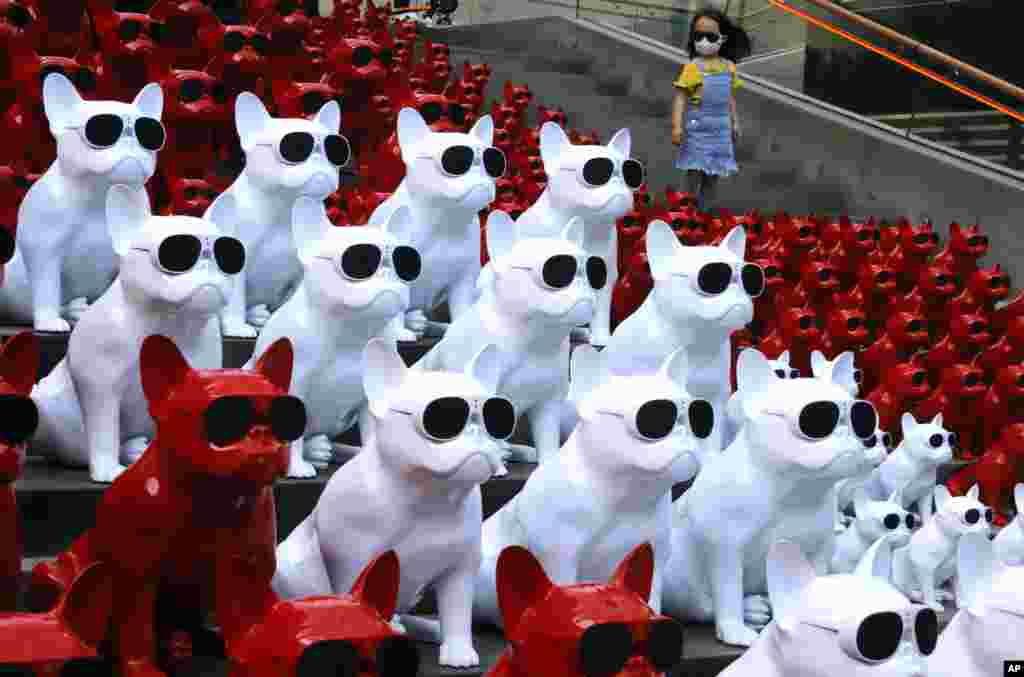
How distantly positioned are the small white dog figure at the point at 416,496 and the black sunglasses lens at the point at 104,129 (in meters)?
1.62

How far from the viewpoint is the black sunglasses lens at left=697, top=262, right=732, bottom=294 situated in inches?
200

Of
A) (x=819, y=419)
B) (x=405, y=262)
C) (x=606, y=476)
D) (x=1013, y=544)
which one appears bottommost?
(x=1013, y=544)

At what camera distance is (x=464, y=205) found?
18.4 ft

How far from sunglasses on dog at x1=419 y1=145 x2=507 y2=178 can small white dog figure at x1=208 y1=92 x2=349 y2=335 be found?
1.18 ft

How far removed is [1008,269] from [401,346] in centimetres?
556

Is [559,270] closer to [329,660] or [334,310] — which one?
[334,310]

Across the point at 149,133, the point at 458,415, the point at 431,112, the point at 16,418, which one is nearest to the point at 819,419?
the point at 458,415

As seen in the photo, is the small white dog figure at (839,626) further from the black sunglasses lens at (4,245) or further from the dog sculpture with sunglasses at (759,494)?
the black sunglasses lens at (4,245)

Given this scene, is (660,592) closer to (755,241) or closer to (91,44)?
(755,241)

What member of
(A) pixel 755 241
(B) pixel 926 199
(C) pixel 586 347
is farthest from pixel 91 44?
(B) pixel 926 199

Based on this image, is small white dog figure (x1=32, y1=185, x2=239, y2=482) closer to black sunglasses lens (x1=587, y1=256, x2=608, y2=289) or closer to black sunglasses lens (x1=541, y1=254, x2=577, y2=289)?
black sunglasses lens (x1=541, y1=254, x2=577, y2=289)

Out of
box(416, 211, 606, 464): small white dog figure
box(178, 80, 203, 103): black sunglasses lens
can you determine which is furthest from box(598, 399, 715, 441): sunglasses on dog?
box(178, 80, 203, 103): black sunglasses lens

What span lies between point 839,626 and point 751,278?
1992mm

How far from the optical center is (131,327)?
4.25 meters
